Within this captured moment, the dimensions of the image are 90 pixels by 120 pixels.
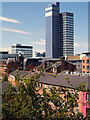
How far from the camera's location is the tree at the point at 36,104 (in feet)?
6.88

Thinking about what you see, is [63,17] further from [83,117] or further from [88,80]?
[83,117]

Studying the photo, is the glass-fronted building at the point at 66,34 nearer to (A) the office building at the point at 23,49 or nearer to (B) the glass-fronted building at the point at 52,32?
(B) the glass-fronted building at the point at 52,32

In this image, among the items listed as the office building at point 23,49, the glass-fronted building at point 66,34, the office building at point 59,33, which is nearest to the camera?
the office building at point 23,49

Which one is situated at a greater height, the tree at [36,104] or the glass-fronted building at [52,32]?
the glass-fronted building at [52,32]

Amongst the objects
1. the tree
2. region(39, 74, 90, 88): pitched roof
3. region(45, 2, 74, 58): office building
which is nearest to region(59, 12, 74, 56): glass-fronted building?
region(45, 2, 74, 58): office building

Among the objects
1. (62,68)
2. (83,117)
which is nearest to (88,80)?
(83,117)

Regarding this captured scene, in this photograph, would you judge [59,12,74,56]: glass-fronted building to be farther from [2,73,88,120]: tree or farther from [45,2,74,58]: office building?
[2,73,88,120]: tree

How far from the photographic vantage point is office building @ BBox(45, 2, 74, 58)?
39.2 meters

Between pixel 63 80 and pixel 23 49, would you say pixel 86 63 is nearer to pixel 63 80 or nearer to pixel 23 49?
pixel 63 80

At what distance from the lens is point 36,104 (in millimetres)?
2188

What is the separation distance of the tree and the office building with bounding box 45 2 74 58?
37.0m

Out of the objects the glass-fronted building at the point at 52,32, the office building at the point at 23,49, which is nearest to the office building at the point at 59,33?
the glass-fronted building at the point at 52,32

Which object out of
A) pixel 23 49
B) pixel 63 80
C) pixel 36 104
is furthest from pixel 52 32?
pixel 36 104

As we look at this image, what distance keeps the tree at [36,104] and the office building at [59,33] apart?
3705 centimetres
